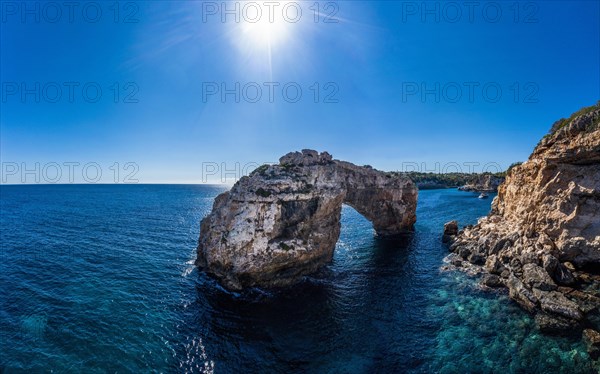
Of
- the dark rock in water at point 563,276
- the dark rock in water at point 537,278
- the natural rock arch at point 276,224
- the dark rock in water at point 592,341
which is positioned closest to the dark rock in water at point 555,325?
the dark rock in water at point 592,341

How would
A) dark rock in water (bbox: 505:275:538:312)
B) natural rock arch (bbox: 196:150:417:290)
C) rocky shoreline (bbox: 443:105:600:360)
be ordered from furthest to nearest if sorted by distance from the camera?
natural rock arch (bbox: 196:150:417:290) < dark rock in water (bbox: 505:275:538:312) < rocky shoreline (bbox: 443:105:600:360)

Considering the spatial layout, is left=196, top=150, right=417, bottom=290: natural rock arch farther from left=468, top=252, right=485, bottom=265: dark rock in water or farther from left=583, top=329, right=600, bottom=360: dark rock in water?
left=583, top=329, right=600, bottom=360: dark rock in water

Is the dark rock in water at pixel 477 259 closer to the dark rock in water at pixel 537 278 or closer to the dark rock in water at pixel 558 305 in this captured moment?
the dark rock in water at pixel 537 278

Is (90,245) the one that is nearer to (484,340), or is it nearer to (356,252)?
(356,252)

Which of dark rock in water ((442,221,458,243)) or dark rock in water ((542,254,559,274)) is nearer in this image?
dark rock in water ((542,254,559,274))

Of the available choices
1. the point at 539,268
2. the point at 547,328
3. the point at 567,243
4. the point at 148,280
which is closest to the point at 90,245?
the point at 148,280

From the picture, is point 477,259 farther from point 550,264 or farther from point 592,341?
point 592,341

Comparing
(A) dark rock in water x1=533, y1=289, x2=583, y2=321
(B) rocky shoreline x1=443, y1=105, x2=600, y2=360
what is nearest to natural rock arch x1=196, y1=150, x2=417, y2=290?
(B) rocky shoreline x1=443, y1=105, x2=600, y2=360

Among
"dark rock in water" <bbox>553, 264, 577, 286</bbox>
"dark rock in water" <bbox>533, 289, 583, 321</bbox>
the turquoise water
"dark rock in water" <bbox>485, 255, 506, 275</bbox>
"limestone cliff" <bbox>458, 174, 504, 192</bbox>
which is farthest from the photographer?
"limestone cliff" <bbox>458, 174, 504, 192</bbox>
